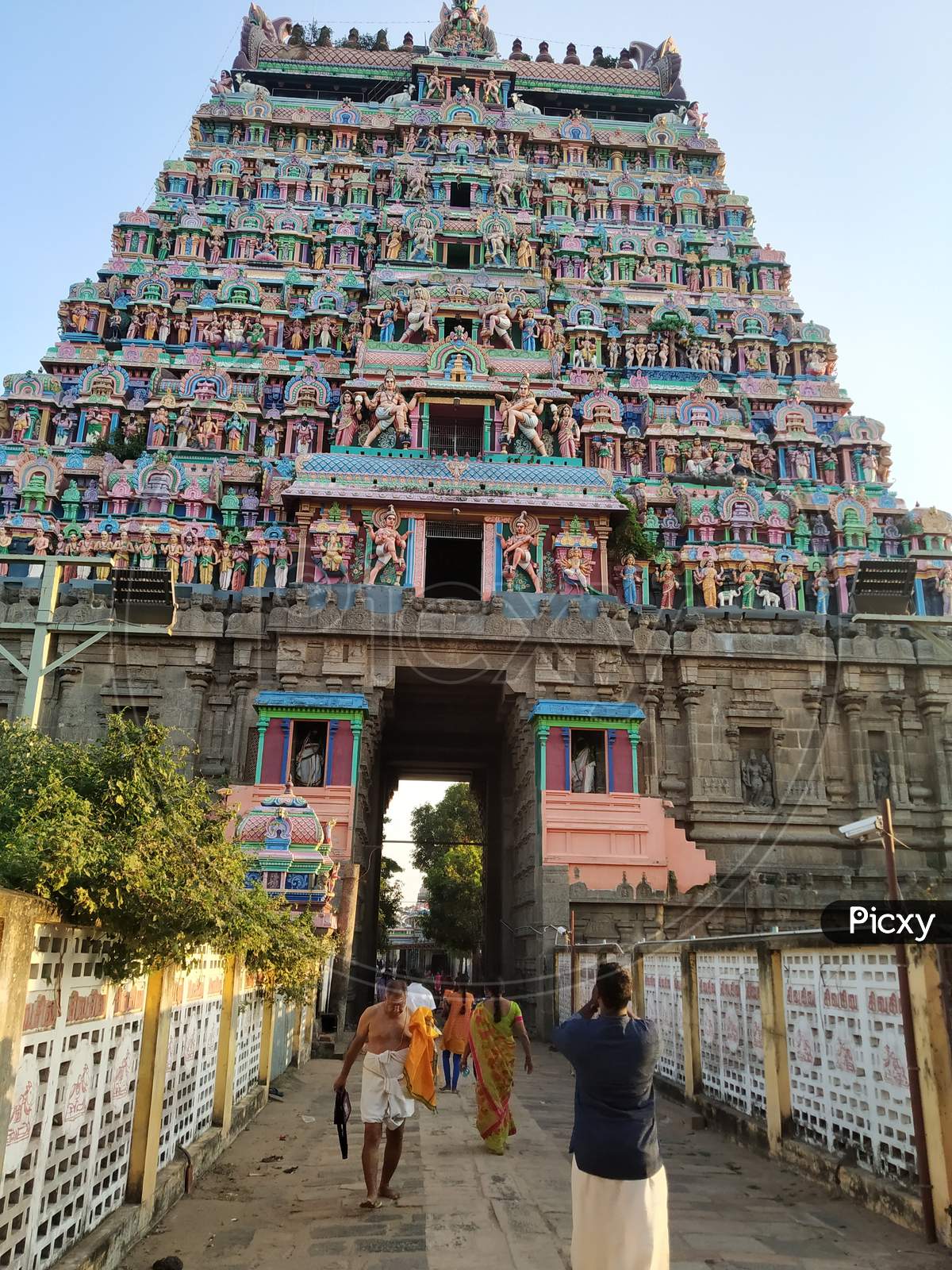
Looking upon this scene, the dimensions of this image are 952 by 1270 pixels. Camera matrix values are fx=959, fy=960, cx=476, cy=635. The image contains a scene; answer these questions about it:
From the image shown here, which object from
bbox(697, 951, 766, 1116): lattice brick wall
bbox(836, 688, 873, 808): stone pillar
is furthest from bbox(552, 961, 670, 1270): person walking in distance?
bbox(836, 688, 873, 808): stone pillar

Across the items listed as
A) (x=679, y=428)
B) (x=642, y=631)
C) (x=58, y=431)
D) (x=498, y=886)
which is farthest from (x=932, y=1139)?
(x=58, y=431)

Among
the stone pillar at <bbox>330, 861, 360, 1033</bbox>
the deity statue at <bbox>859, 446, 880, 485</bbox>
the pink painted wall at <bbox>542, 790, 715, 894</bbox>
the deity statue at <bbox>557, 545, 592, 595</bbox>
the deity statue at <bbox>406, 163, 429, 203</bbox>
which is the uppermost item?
the deity statue at <bbox>406, 163, 429, 203</bbox>

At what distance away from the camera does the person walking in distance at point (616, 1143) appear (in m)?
3.72

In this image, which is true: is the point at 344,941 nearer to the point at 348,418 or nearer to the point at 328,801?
the point at 328,801

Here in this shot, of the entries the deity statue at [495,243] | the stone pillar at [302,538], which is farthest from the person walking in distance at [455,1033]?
the deity statue at [495,243]

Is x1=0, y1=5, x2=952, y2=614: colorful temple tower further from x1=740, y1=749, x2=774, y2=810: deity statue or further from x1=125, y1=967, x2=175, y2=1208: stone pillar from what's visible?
x1=125, y1=967, x2=175, y2=1208: stone pillar

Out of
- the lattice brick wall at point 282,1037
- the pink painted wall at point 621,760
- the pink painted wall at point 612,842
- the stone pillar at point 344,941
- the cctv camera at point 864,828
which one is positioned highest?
the pink painted wall at point 621,760

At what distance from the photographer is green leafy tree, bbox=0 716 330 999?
448 cm

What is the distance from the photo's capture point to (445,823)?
50.0 meters

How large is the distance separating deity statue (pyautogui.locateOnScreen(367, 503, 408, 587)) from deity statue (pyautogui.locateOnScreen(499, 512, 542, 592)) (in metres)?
2.55

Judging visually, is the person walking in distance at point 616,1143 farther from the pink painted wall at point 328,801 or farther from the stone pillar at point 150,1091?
the pink painted wall at point 328,801

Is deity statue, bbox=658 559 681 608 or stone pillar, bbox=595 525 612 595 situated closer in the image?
stone pillar, bbox=595 525 612 595

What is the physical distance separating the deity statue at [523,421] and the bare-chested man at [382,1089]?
21.4 meters

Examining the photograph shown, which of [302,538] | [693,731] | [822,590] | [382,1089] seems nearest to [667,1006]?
[382,1089]
